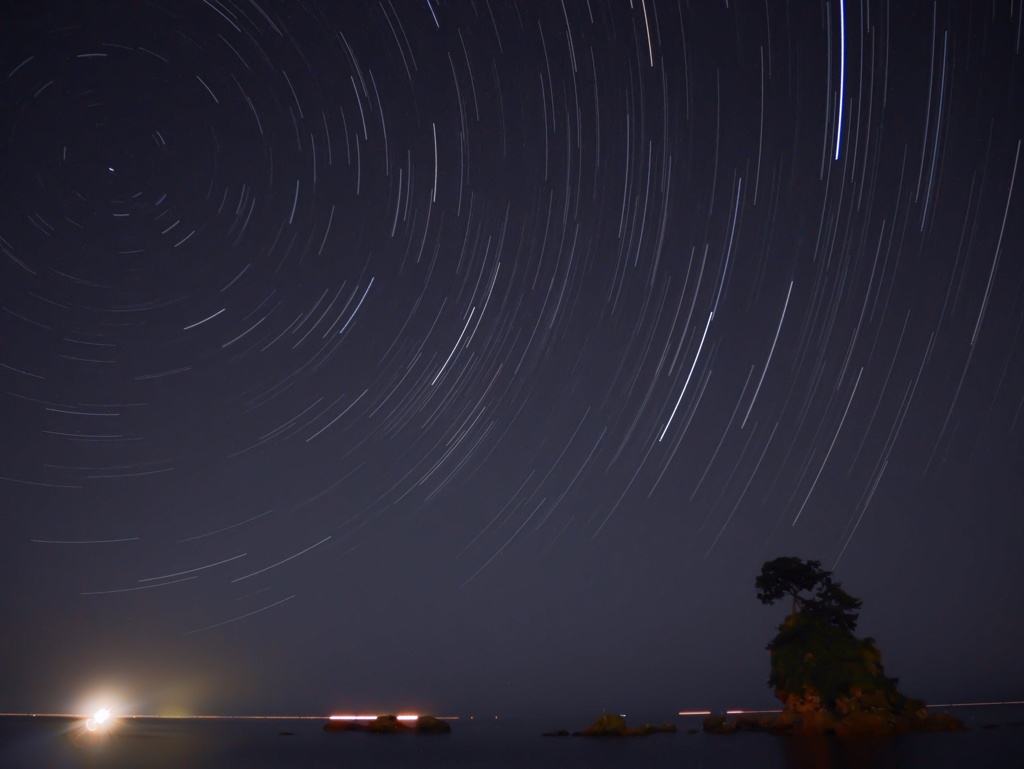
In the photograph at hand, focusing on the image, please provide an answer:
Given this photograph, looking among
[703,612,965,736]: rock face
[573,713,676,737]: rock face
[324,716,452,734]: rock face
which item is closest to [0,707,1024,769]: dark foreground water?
[573,713,676,737]: rock face

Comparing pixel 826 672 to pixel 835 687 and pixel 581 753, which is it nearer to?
pixel 835 687

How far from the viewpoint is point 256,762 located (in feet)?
164

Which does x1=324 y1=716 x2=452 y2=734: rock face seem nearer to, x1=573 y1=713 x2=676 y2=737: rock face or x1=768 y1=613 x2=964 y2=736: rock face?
x1=573 y1=713 x2=676 y2=737: rock face

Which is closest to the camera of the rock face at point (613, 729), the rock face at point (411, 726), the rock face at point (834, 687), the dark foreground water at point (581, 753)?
the dark foreground water at point (581, 753)

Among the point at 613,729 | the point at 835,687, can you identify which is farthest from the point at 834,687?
the point at 613,729

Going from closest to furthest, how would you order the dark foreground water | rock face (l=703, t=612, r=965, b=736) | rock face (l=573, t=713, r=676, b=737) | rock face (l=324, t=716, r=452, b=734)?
the dark foreground water, rock face (l=703, t=612, r=965, b=736), rock face (l=573, t=713, r=676, b=737), rock face (l=324, t=716, r=452, b=734)

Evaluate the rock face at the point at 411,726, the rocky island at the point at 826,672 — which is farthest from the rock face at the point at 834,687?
the rock face at the point at 411,726

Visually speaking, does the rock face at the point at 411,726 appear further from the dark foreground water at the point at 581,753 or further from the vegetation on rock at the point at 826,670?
the vegetation on rock at the point at 826,670

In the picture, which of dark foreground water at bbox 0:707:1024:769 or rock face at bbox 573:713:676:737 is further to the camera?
rock face at bbox 573:713:676:737

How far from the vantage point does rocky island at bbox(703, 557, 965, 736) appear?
48.6 m

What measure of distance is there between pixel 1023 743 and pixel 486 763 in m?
31.7

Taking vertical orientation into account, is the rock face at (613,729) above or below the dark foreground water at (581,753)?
above

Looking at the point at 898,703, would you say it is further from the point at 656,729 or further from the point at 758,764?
the point at 656,729

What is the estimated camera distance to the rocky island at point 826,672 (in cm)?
4859
